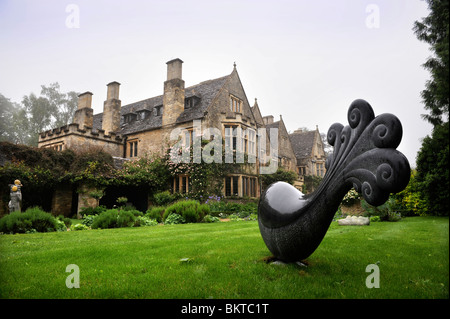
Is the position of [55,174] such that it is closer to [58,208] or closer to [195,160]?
[58,208]

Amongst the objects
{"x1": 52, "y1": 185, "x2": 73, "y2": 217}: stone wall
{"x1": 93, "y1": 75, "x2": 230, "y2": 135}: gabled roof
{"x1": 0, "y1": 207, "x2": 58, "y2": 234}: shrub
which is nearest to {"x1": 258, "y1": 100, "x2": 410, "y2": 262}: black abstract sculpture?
{"x1": 0, "y1": 207, "x2": 58, "y2": 234}: shrub

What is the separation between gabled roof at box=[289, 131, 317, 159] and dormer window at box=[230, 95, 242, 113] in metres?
16.3

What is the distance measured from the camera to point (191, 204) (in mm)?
13133

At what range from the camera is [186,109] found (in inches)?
957

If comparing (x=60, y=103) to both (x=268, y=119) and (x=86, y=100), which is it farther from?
(x=268, y=119)

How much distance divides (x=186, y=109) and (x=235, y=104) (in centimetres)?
457

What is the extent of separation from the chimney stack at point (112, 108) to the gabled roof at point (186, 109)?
0.83 meters

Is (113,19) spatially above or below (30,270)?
above

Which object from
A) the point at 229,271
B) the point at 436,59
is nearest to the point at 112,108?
the point at 229,271

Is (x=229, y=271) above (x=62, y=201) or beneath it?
beneath

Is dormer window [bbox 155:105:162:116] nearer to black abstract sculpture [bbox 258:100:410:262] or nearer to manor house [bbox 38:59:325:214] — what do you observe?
manor house [bbox 38:59:325:214]
